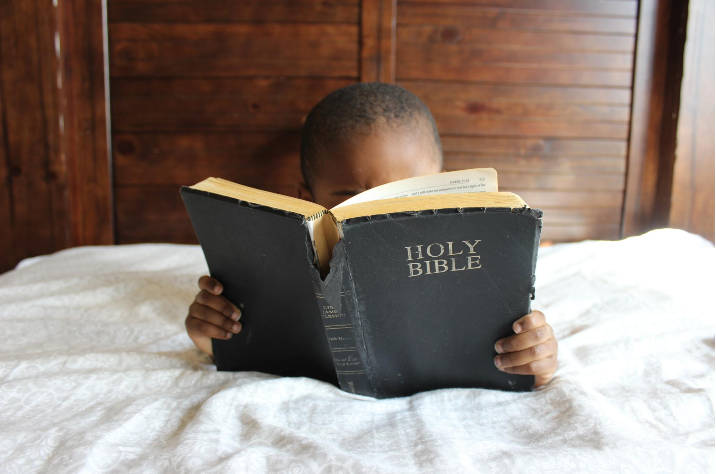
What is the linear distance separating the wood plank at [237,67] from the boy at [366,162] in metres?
0.48

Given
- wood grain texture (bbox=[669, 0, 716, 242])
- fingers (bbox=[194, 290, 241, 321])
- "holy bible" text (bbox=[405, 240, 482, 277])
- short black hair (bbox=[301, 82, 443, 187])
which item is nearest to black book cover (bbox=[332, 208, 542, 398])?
"holy bible" text (bbox=[405, 240, 482, 277])

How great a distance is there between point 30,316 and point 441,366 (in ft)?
2.22

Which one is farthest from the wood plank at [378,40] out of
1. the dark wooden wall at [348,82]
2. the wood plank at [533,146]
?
the wood plank at [533,146]

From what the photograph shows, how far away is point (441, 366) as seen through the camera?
58cm

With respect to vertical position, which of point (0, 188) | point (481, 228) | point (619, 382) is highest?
point (481, 228)

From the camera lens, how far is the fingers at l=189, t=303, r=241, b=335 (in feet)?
2.11

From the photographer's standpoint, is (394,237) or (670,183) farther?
(670,183)

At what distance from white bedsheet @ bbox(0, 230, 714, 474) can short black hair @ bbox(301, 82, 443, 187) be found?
383 millimetres

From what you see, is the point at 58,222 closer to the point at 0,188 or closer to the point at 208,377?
the point at 0,188

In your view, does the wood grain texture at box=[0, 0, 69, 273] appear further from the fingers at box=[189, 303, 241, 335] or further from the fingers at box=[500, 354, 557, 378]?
the fingers at box=[500, 354, 557, 378]

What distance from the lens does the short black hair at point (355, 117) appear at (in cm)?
81

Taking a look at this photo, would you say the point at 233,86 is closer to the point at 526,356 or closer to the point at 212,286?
the point at 212,286

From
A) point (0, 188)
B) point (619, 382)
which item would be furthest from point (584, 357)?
point (0, 188)

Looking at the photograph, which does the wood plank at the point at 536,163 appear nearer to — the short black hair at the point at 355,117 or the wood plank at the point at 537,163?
the wood plank at the point at 537,163
